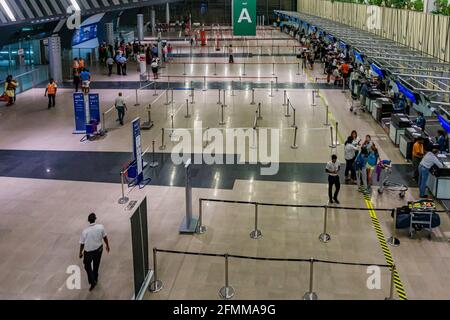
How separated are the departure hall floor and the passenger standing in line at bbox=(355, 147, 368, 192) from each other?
0.33m

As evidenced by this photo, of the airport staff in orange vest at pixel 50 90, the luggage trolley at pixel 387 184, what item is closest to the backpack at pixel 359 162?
the luggage trolley at pixel 387 184

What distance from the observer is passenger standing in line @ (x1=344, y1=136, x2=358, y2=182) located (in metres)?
14.2

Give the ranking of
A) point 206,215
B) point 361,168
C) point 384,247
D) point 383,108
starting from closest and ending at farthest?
1. point 384,247
2. point 206,215
3. point 361,168
4. point 383,108

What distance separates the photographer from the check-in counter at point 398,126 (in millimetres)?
17578

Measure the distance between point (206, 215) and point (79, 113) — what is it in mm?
9433

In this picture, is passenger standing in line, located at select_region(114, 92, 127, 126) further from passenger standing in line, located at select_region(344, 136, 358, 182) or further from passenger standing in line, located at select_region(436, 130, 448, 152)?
passenger standing in line, located at select_region(436, 130, 448, 152)

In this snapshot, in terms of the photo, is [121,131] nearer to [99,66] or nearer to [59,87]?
[59,87]

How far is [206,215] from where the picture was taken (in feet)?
41.3

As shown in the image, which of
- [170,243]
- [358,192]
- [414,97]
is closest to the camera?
[170,243]

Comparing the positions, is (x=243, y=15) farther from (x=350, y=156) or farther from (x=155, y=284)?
(x=155, y=284)

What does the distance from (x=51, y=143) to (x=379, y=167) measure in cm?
1150

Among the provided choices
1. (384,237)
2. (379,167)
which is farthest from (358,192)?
(384,237)

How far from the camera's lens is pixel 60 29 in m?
38.2

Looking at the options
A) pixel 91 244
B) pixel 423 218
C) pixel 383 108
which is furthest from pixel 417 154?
pixel 91 244
